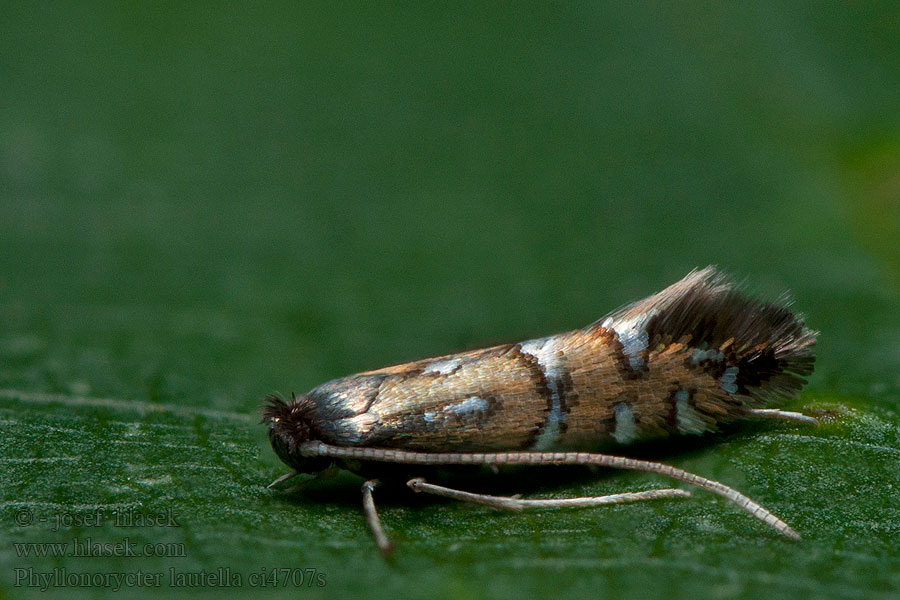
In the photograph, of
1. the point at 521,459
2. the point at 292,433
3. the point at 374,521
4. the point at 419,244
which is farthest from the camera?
the point at 419,244

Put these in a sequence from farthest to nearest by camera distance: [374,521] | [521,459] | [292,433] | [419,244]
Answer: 1. [419,244]
2. [292,433]
3. [521,459]
4. [374,521]

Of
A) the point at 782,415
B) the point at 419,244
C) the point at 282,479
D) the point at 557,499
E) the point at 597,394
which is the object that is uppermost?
the point at 419,244

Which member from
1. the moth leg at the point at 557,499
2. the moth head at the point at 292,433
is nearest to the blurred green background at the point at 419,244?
the moth leg at the point at 557,499

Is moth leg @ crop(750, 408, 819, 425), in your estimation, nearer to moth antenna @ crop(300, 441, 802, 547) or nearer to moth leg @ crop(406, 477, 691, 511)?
moth antenna @ crop(300, 441, 802, 547)

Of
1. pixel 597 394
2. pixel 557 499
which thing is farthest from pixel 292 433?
pixel 597 394

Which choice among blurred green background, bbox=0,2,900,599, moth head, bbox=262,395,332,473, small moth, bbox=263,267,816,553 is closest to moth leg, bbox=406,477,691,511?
blurred green background, bbox=0,2,900,599

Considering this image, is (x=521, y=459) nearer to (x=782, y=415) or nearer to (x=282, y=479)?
(x=282, y=479)
